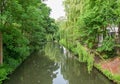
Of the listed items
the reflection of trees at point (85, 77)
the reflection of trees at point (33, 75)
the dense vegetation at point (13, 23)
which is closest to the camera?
the dense vegetation at point (13, 23)

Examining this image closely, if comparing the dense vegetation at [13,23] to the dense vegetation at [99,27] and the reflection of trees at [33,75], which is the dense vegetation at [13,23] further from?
the dense vegetation at [99,27]

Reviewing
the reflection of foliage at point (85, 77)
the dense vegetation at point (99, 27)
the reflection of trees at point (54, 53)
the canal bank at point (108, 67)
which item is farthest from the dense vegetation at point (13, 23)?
the reflection of trees at point (54, 53)

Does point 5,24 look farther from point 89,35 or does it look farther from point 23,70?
point 89,35

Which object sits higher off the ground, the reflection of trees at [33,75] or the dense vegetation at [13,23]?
the dense vegetation at [13,23]

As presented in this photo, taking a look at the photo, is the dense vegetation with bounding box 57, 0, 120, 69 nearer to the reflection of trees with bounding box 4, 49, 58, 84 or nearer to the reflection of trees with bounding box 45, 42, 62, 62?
the reflection of trees with bounding box 4, 49, 58, 84

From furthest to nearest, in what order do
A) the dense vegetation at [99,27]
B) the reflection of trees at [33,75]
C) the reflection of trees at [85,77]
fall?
the dense vegetation at [99,27], the reflection of trees at [33,75], the reflection of trees at [85,77]

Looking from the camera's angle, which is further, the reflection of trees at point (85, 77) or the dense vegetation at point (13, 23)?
the reflection of trees at point (85, 77)

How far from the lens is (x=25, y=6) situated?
55.9ft

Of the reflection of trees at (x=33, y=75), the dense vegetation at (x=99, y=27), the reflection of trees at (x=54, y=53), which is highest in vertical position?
the dense vegetation at (x=99, y=27)

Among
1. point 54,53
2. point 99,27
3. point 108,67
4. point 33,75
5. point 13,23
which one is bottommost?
point 54,53

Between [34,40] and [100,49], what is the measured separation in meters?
11.3

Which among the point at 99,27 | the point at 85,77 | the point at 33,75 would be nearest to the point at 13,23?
the point at 33,75

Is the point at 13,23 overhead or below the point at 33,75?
overhead

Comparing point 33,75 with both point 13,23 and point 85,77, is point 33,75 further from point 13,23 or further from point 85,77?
point 13,23
